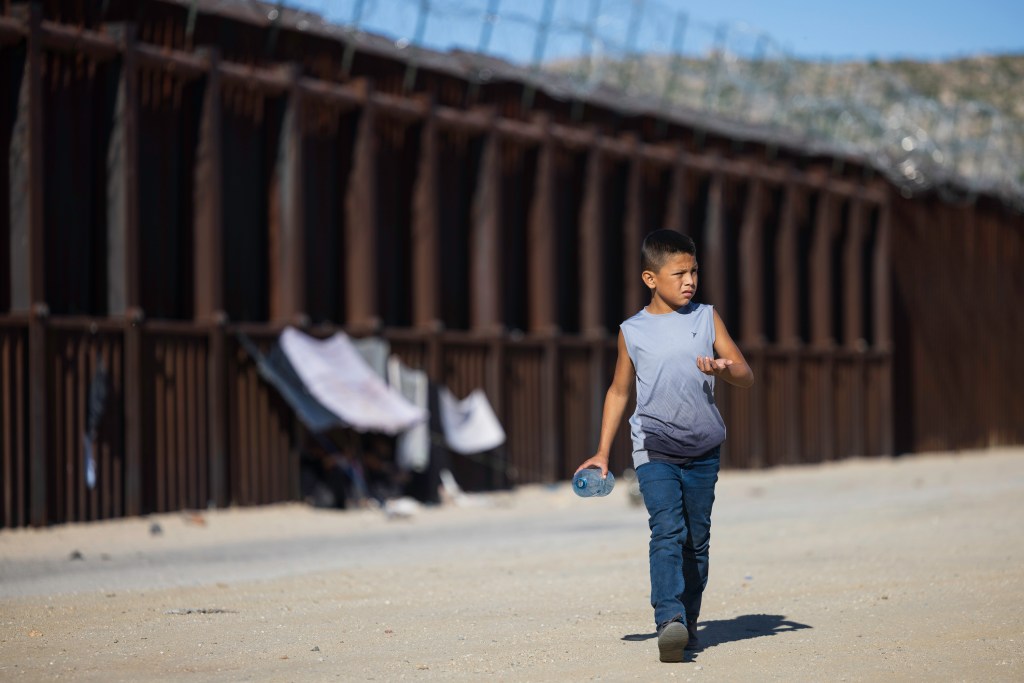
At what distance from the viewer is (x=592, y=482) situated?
630 cm

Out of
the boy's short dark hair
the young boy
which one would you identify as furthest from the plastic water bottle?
the boy's short dark hair

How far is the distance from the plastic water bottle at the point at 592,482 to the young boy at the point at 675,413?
0.04 m

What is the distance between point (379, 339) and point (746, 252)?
10856mm


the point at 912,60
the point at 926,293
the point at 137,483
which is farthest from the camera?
the point at 912,60

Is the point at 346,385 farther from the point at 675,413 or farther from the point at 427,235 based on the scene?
the point at 675,413

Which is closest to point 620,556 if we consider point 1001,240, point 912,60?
point 1001,240

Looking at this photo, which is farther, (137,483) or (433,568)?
(137,483)

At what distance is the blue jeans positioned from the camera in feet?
20.5

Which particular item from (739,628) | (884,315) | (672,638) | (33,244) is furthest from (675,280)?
(884,315)

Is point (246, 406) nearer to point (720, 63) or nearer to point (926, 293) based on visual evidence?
point (720, 63)

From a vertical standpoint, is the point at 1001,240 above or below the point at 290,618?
above

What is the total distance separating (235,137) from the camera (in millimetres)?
17344

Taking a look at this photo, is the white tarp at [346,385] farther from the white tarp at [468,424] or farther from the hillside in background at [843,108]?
the hillside in background at [843,108]

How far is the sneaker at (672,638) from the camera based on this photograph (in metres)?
6.10
